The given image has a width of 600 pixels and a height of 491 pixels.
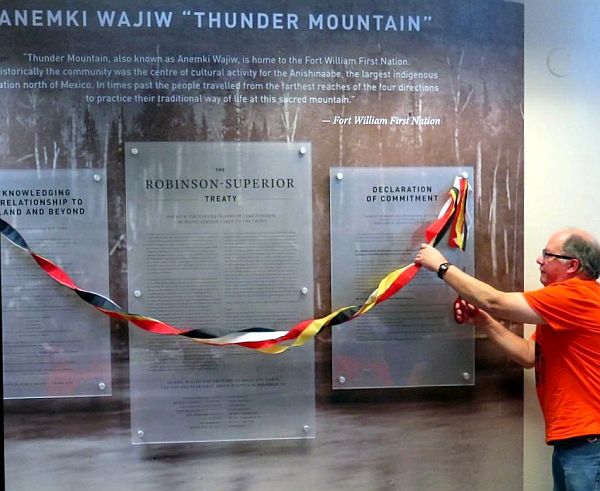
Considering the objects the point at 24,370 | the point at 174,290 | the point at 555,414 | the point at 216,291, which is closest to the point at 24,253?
the point at 24,370

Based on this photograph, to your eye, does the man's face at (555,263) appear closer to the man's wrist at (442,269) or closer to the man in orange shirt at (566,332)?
the man in orange shirt at (566,332)

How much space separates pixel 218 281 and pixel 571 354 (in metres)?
1.43

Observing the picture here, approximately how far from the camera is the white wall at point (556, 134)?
2.48 metres

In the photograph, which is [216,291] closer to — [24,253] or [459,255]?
[24,253]

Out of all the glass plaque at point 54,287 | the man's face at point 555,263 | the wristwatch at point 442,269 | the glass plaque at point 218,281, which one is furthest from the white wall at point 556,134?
the glass plaque at point 54,287

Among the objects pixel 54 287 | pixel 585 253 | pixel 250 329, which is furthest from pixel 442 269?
pixel 54 287

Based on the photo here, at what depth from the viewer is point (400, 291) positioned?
2.46m

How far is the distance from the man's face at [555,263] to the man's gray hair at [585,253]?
0.09 ft

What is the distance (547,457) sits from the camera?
2523 millimetres

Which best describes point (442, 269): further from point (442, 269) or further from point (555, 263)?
point (555, 263)

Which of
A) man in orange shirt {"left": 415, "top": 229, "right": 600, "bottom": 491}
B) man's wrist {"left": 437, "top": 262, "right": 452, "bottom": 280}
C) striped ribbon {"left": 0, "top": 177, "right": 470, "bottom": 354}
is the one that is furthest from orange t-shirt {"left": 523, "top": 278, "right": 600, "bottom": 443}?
striped ribbon {"left": 0, "top": 177, "right": 470, "bottom": 354}

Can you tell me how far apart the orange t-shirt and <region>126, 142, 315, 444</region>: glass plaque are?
3.12 ft

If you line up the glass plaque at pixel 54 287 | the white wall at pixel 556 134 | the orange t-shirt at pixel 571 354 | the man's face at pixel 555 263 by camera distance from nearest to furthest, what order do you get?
the orange t-shirt at pixel 571 354
the man's face at pixel 555 263
the glass plaque at pixel 54 287
the white wall at pixel 556 134

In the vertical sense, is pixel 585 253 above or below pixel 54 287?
above
